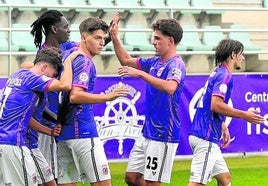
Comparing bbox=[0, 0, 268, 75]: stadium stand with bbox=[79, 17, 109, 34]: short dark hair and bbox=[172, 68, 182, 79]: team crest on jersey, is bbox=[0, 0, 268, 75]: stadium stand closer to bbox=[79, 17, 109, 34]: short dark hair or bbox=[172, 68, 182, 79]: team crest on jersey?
bbox=[172, 68, 182, 79]: team crest on jersey

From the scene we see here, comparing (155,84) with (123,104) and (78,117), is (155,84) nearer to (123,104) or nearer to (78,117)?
(78,117)

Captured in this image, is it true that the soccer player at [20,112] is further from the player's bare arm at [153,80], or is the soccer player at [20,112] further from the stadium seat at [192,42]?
the stadium seat at [192,42]

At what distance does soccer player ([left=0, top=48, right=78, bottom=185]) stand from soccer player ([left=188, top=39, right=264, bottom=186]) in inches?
68.1

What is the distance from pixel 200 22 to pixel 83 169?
40.6 ft

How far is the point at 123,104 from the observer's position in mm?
14539

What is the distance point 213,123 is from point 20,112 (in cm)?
220

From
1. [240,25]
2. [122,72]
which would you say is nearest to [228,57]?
[122,72]

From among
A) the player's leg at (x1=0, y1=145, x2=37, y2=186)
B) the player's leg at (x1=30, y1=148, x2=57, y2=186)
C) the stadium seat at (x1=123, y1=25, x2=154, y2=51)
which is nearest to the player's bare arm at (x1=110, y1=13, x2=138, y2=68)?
the player's leg at (x1=30, y1=148, x2=57, y2=186)

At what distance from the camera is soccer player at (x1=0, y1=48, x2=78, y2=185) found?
8.61 metres

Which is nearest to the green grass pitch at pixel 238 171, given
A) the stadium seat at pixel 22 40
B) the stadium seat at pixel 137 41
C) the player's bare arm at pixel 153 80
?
the stadium seat at pixel 22 40

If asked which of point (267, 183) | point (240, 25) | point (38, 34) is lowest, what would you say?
point (267, 183)

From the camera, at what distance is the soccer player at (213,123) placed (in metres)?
9.69

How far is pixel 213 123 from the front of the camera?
385 inches

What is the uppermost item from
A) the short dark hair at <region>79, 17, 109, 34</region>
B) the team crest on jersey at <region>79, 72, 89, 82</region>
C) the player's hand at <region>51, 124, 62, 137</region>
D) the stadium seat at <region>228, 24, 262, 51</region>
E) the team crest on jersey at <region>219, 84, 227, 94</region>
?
the stadium seat at <region>228, 24, 262, 51</region>
